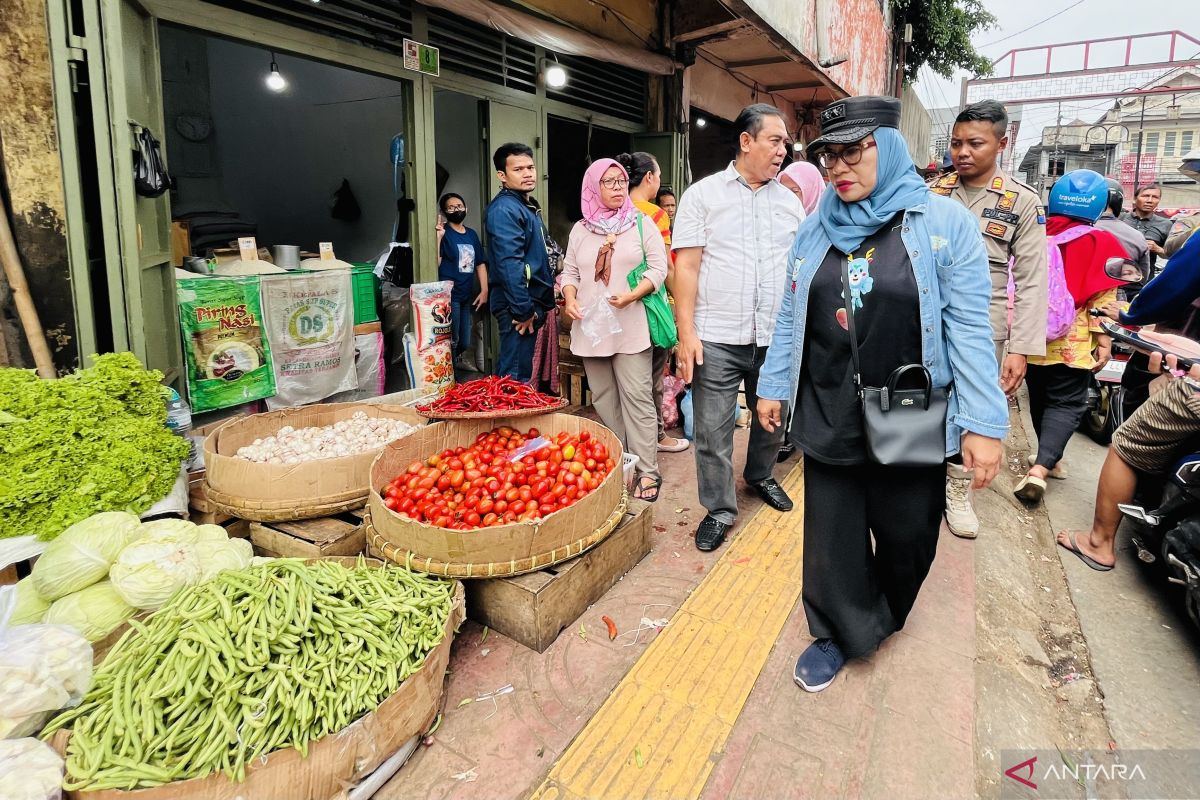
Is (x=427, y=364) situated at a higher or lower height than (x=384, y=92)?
lower

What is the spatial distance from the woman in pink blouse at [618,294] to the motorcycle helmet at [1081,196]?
8.92 ft

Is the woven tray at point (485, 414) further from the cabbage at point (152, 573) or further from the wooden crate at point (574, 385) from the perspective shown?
the wooden crate at point (574, 385)

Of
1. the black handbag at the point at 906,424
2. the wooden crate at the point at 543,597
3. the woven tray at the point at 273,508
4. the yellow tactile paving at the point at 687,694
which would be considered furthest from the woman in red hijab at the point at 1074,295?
the woven tray at the point at 273,508

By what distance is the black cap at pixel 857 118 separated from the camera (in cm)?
204

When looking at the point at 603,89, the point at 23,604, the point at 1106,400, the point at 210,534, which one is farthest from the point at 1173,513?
the point at 603,89

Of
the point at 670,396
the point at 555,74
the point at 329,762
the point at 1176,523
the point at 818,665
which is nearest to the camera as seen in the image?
the point at 329,762

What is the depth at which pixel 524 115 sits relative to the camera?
6082mm

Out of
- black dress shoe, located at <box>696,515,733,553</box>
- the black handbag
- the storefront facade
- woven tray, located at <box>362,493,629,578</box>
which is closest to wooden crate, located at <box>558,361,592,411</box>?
the storefront facade

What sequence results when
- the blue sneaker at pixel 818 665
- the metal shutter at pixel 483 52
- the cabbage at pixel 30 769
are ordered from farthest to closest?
1. the metal shutter at pixel 483 52
2. the blue sneaker at pixel 818 665
3. the cabbage at pixel 30 769

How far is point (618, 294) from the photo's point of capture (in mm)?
3867

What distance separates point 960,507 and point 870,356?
7.37ft

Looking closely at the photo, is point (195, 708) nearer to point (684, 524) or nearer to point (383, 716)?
point (383, 716)

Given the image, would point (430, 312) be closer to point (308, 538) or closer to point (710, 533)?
point (308, 538)

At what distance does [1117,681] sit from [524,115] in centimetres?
590
